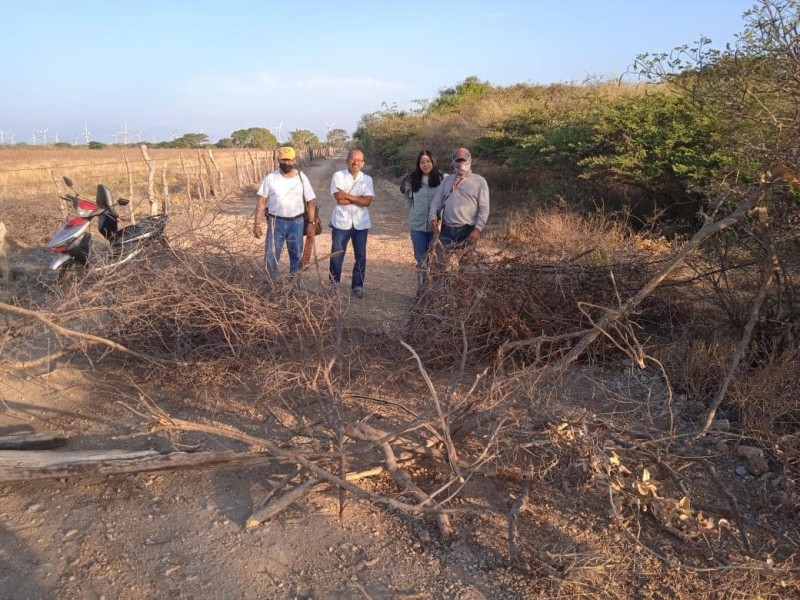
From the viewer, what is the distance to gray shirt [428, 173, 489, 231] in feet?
17.3

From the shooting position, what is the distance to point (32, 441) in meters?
3.35

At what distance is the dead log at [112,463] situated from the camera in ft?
9.64

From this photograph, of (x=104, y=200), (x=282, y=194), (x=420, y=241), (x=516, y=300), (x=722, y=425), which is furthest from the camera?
(x=104, y=200)

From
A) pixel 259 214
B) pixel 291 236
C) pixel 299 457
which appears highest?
pixel 259 214

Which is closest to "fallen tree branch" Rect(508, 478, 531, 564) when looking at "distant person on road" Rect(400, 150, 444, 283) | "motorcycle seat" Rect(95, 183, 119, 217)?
"distant person on road" Rect(400, 150, 444, 283)

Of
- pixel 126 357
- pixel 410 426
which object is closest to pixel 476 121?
pixel 126 357

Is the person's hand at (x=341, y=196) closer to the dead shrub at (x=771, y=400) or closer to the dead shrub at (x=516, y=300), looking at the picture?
the dead shrub at (x=516, y=300)

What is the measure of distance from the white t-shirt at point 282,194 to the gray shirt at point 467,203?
1.40 metres

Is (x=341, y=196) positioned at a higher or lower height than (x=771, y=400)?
higher

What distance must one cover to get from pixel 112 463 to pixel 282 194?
322cm

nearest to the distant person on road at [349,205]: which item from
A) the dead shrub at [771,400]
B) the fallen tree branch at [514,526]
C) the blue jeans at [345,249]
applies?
the blue jeans at [345,249]

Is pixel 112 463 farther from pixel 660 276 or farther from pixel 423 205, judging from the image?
pixel 423 205

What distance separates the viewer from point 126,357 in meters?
4.40

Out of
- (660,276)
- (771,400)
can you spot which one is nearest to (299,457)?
(660,276)
